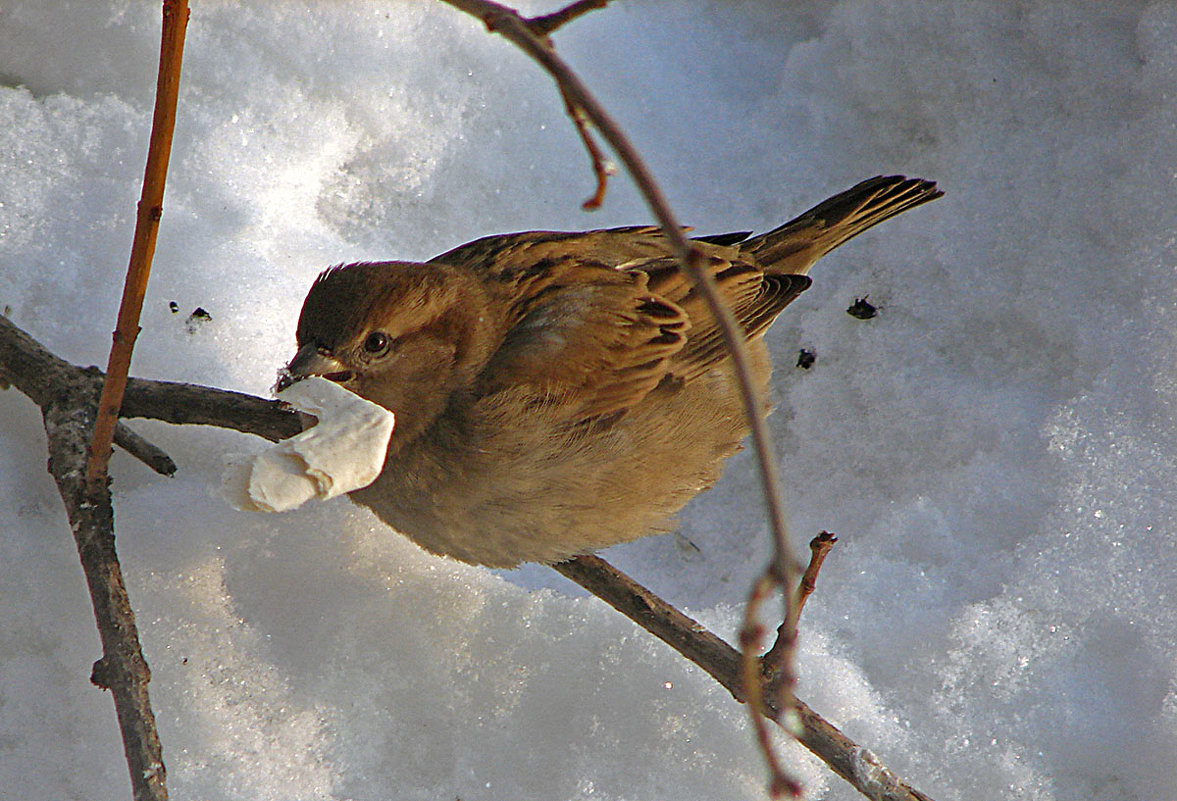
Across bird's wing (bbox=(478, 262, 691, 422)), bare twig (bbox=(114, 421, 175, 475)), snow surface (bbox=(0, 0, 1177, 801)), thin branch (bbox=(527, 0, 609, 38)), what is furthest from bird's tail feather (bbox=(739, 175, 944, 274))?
thin branch (bbox=(527, 0, 609, 38))

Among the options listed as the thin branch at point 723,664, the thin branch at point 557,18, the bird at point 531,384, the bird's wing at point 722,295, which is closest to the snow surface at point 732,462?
the thin branch at point 723,664

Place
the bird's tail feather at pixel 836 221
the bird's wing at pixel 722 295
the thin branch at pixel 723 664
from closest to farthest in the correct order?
the thin branch at pixel 723 664
the bird's wing at pixel 722 295
the bird's tail feather at pixel 836 221

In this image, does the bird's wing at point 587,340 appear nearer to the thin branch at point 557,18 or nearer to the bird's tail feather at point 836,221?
the bird's tail feather at point 836,221

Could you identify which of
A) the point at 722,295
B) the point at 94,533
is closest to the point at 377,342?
the point at 94,533

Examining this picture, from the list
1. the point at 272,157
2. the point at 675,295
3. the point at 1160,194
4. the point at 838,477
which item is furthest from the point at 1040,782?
the point at 272,157

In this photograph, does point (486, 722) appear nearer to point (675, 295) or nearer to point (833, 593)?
point (833, 593)
